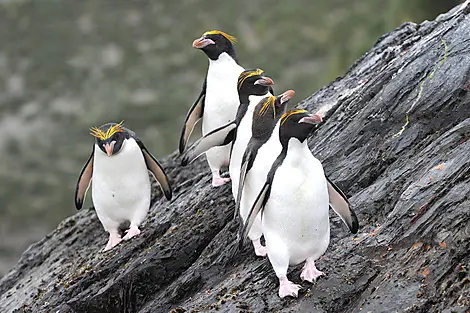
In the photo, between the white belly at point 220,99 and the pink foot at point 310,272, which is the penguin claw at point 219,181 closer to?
the white belly at point 220,99

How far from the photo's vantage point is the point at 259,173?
734cm

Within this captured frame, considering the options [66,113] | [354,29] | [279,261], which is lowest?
[279,261]

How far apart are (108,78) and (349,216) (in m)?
26.8

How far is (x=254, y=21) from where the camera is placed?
3459 centimetres

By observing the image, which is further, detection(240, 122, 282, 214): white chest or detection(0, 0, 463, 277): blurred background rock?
detection(0, 0, 463, 277): blurred background rock

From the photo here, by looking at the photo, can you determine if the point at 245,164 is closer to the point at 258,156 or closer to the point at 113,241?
the point at 258,156

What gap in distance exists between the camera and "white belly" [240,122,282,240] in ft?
24.1

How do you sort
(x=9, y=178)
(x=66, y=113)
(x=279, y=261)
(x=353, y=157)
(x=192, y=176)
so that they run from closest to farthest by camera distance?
(x=279, y=261), (x=353, y=157), (x=192, y=176), (x=9, y=178), (x=66, y=113)

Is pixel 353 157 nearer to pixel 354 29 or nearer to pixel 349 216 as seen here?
pixel 349 216

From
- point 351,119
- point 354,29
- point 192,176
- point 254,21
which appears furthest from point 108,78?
point 351,119

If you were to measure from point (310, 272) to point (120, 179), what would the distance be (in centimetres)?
302

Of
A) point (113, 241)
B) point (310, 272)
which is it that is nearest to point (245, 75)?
point (113, 241)

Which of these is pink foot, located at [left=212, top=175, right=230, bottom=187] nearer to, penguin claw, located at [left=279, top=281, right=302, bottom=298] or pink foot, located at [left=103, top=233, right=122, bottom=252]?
pink foot, located at [left=103, top=233, right=122, bottom=252]

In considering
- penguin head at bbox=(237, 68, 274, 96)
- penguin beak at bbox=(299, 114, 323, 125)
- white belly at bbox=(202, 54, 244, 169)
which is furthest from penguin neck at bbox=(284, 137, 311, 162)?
white belly at bbox=(202, 54, 244, 169)
